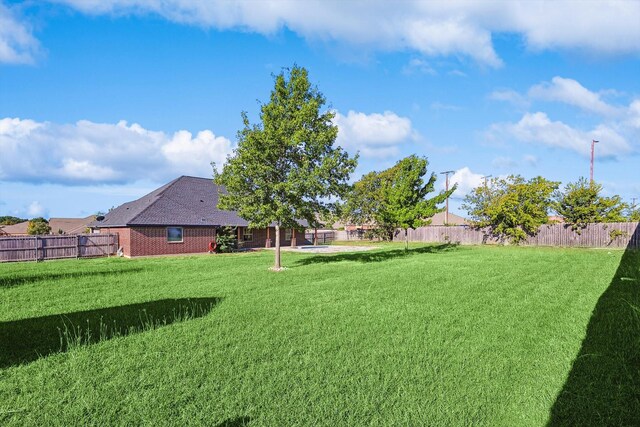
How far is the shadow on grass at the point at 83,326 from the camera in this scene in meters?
5.57

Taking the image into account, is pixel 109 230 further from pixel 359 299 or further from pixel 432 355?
pixel 432 355

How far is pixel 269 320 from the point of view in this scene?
690cm

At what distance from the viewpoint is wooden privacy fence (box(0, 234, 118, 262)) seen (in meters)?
21.7

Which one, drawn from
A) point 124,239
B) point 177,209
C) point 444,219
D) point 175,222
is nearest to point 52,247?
point 124,239

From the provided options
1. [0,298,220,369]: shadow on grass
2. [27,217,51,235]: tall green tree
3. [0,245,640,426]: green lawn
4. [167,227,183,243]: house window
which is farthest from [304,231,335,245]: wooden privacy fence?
[27,217,51,235]: tall green tree

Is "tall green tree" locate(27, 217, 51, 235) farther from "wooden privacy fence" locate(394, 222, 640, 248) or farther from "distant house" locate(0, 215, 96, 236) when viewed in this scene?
"wooden privacy fence" locate(394, 222, 640, 248)

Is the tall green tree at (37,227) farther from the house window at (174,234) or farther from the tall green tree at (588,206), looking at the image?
the tall green tree at (588,206)

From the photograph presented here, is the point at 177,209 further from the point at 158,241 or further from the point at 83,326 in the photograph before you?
the point at 83,326

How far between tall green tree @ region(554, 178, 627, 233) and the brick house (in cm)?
2141

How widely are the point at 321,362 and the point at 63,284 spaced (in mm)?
10725

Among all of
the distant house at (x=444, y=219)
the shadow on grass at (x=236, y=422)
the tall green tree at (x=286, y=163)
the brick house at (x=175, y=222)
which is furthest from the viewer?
the distant house at (x=444, y=219)

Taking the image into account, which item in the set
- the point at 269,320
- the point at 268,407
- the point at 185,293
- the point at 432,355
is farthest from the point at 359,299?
the point at 268,407

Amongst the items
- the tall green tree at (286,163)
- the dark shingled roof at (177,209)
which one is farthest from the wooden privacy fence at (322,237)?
the tall green tree at (286,163)

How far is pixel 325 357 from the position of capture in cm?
501
